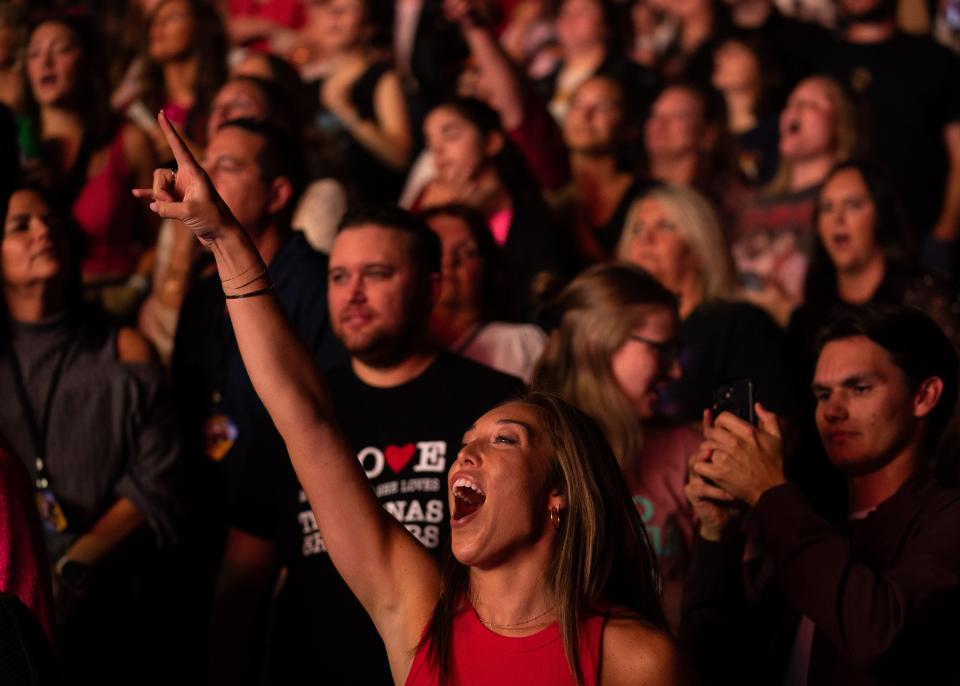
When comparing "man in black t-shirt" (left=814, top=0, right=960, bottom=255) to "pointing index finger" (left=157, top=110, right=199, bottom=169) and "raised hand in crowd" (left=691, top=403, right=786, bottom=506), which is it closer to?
"raised hand in crowd" (left=691, top=403, right=786, bottom=506)

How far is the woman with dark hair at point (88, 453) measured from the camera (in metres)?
4.00

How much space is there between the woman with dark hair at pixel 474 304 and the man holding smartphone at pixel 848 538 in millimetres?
1176

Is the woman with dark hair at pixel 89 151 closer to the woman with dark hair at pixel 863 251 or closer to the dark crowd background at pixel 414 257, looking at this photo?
the dark crowd background at pixel 414 257

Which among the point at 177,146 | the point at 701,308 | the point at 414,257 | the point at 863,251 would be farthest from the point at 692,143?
the point at 177,146

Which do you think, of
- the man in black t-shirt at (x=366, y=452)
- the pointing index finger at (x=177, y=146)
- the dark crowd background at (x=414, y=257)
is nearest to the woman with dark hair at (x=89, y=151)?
the dark crowd background at (x=414, y=257)

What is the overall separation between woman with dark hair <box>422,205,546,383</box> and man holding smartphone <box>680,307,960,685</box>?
3.86ft

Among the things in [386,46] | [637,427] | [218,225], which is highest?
[386,46]

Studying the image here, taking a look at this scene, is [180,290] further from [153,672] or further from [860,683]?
[860,683]

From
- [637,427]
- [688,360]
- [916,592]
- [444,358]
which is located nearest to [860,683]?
[916,592]

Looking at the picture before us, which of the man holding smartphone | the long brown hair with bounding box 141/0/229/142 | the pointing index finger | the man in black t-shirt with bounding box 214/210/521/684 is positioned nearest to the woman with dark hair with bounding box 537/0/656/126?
the long brown hair with bounding box 141/0/229/142

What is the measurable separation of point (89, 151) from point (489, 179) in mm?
1526

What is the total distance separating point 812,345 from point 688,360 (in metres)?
1.11

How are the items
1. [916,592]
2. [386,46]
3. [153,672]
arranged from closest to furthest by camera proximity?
1. [916,592]
2. [153,672]
3. [386,46]

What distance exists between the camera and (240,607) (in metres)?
3.66
